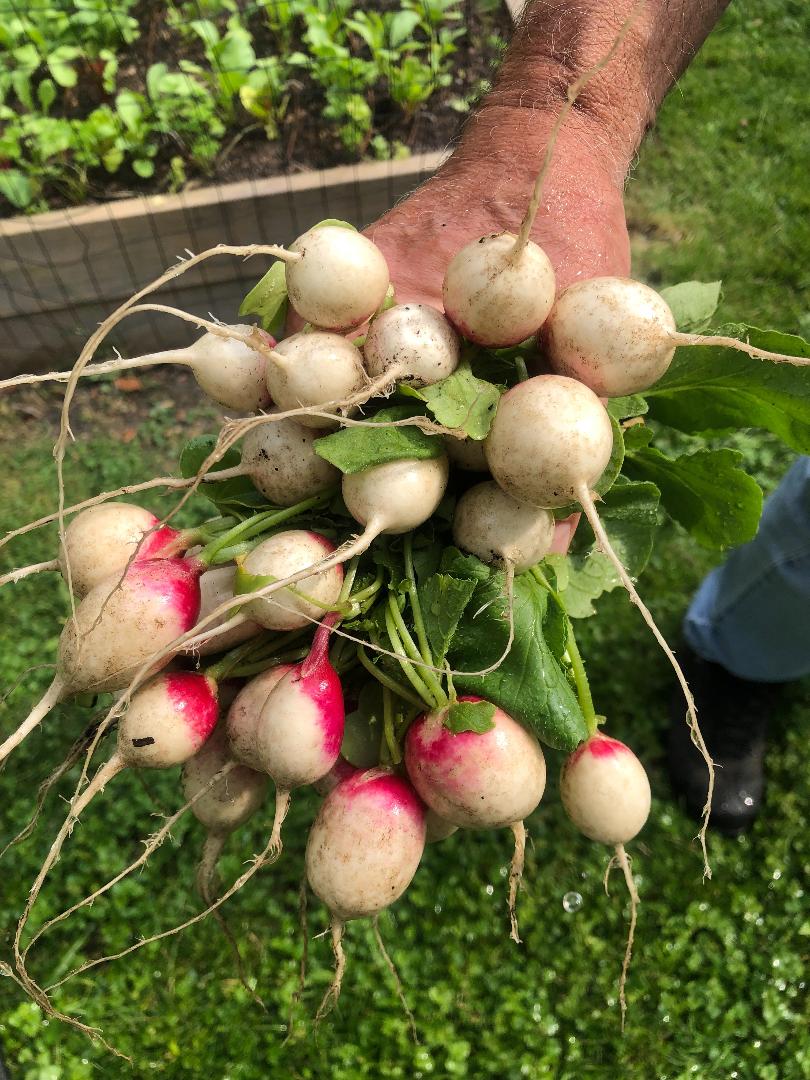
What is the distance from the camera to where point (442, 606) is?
140 cm

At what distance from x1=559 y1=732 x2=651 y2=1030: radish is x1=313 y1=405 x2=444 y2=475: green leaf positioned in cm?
61

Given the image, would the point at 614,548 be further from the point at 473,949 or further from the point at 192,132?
the point at 192,132

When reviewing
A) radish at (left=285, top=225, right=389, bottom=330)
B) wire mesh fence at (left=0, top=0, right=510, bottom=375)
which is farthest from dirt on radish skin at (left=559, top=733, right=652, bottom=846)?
wire mesh fence at (left=0, top=0, right=510, bottom=375)

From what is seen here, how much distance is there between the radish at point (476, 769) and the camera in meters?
1.40

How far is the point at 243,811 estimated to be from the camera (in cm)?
167

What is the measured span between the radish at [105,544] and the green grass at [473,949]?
2.84 feet

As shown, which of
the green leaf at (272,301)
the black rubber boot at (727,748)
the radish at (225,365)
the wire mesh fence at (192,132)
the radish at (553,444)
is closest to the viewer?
the radish at (553,444)

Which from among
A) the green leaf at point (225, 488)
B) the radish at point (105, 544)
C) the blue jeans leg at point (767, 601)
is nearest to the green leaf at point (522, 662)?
the green leaf at point (225, 488)

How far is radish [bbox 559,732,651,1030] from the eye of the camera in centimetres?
153

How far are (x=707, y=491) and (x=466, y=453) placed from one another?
0.59 meters

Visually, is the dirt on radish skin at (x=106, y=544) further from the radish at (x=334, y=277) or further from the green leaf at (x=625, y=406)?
the green leaf at (x=625, y=406)

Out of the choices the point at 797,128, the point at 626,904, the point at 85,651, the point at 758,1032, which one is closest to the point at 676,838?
the point at 626,904

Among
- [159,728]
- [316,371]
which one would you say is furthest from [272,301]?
[159,728]

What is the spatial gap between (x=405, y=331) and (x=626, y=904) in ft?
5.93
